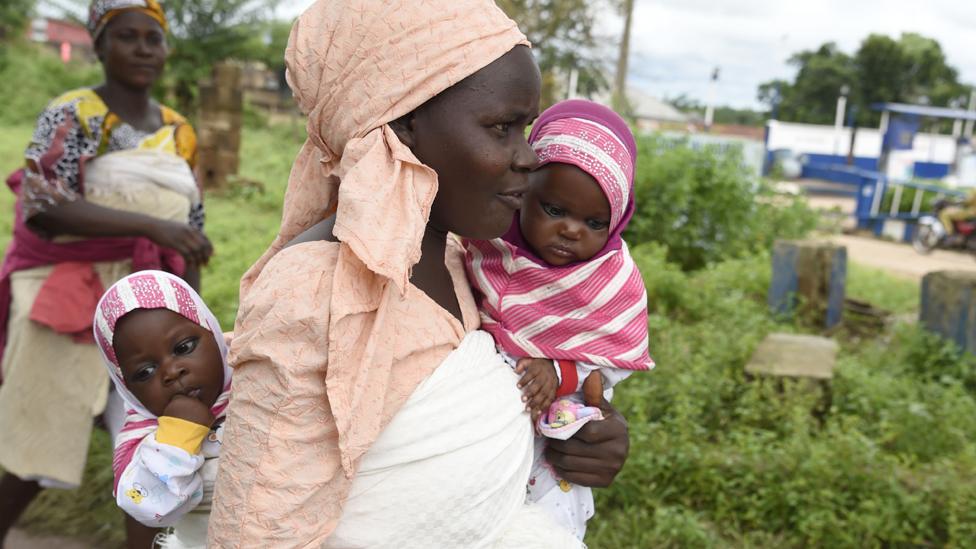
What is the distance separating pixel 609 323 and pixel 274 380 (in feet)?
2.40

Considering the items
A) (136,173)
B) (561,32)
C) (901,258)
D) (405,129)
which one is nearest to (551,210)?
(405,129)

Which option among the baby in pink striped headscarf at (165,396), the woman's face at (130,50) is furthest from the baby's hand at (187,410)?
the woman's face at (130,50)

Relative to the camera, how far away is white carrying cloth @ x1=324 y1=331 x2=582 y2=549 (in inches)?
52.4


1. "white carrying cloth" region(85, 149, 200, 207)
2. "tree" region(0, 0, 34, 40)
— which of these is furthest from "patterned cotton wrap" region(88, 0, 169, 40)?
"tree" region(0, 0, 34, 40)

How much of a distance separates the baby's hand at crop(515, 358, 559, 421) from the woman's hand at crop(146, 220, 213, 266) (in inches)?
60.5

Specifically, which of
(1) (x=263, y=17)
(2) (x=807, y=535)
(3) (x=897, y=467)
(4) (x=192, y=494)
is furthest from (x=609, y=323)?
(1) (x=263, y=17)

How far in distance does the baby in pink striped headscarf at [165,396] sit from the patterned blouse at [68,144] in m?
1.23

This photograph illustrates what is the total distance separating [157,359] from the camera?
1546mm

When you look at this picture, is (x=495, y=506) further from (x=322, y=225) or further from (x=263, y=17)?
(x=263, y=17)

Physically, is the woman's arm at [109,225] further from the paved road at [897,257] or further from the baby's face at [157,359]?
the paved road at [897,257]

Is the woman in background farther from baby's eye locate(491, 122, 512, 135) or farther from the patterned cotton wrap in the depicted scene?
baby's eye locate(491, 122, 512, 135)

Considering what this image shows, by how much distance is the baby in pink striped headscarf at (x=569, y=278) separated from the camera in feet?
5.34

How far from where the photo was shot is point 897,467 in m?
3.38

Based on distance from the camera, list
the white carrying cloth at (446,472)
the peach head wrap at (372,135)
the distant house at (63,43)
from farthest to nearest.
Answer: the distant house at (63,43) < the white carrying cloth at (446,472) < the peach head wrap at (372,135)
